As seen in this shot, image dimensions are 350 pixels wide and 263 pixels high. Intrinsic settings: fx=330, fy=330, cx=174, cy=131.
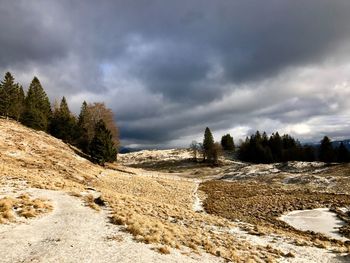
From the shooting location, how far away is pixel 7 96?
259 ft

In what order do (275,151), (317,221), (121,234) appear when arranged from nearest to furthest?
1. (121,234)
2. (317,221)
3. (275,151)

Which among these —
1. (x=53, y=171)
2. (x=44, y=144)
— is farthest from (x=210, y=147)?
(x=53, y=171)

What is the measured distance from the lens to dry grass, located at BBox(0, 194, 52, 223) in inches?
830

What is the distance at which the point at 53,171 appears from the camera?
48.3 metres

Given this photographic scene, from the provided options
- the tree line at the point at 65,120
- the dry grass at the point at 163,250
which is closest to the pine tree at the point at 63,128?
the tree line at the point at 65,120

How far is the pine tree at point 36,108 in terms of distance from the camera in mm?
79188

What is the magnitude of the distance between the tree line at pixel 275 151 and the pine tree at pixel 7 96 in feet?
256

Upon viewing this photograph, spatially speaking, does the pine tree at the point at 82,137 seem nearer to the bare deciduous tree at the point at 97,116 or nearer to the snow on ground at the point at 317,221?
the bare deciduous tree at the point at 97,116

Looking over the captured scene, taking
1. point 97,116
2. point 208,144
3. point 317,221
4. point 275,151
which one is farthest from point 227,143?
point 317,221

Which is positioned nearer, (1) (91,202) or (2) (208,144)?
(1) (91,202)

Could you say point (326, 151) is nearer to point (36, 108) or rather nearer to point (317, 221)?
point (317, 221)

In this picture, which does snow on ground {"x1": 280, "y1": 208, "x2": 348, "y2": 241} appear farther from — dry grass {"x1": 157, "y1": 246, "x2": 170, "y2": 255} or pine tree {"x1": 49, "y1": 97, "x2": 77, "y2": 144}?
pine tree {"x1": 49, "y1": 97, "x2": 77, "y2": 144}

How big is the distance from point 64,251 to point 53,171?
34291 mm

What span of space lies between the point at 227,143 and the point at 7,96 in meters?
126
